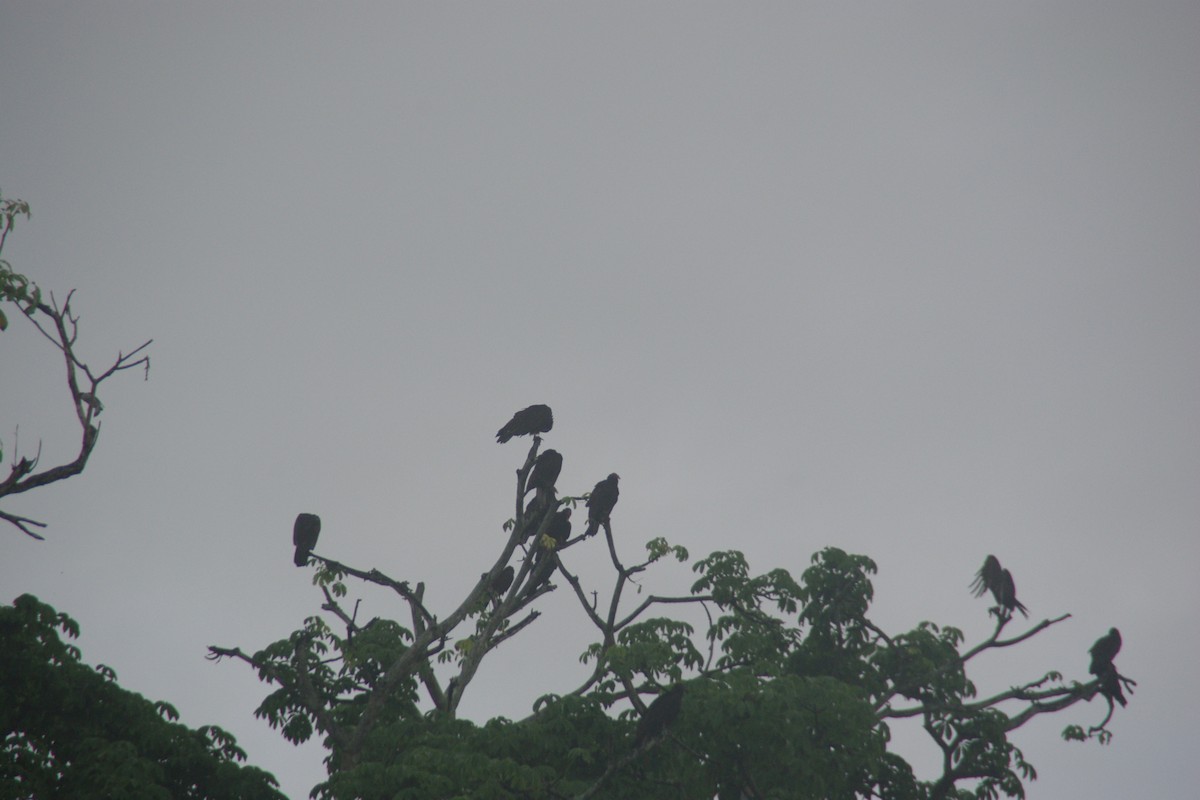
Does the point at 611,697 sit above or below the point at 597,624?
below

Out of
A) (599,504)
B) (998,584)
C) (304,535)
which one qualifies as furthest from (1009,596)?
(304,535)

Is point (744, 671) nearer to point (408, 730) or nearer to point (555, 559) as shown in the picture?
point (555, 559)

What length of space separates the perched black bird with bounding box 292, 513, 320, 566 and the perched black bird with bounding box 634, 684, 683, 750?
17.5 ft

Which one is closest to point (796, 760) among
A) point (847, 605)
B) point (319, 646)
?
point (847, 605)

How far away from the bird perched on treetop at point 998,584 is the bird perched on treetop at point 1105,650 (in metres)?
1.56

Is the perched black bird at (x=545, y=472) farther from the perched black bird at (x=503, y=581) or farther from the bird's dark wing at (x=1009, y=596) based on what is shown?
the bird's dark wing at (x=1009, y=596)

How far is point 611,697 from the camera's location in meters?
12.6

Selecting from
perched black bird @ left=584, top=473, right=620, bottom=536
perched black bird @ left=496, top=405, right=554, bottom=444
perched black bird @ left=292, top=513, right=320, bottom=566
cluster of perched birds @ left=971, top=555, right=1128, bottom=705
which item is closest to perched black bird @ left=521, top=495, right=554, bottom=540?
perched black bird @ left=584, top=473, right=620, bottom=536

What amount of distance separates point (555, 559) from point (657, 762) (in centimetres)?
302

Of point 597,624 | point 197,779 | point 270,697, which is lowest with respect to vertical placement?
point 197,779

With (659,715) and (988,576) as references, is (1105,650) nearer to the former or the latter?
(988,576)

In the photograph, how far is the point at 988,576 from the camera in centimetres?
1661

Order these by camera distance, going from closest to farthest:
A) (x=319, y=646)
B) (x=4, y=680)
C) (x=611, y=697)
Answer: (x=4, y=680), (x=611, y=697), (x=319, y=646)

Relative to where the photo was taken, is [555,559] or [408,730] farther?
[555,559]
